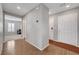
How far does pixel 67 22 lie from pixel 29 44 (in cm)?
101

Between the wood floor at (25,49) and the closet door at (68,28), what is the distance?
0.23 metres

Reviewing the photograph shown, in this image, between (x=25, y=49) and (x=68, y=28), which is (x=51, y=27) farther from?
(x=25, y=49)

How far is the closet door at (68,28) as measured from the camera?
1.48 m

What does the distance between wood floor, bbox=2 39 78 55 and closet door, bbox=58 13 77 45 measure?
0.76 ft

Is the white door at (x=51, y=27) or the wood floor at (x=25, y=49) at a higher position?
the white door at (x=51, y=27)

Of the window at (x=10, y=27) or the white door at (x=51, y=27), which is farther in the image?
the white door at (x=51, y=27)

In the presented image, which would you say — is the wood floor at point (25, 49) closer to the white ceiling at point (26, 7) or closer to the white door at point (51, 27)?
the white door at point (51, 27)

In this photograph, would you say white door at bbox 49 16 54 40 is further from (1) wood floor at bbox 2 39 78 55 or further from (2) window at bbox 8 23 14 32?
(2) window at bbox 8 23 14 32

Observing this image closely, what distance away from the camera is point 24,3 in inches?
54.2

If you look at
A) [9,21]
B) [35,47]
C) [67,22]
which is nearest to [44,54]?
[35,47]

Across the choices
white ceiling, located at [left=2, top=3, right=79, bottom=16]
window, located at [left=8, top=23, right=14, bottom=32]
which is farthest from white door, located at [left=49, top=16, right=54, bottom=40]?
window, located at [left=8, top=23, right=14, bottom=32]

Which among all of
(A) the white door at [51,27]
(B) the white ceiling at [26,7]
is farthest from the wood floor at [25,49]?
(B) the white ceiling at [26,7]
